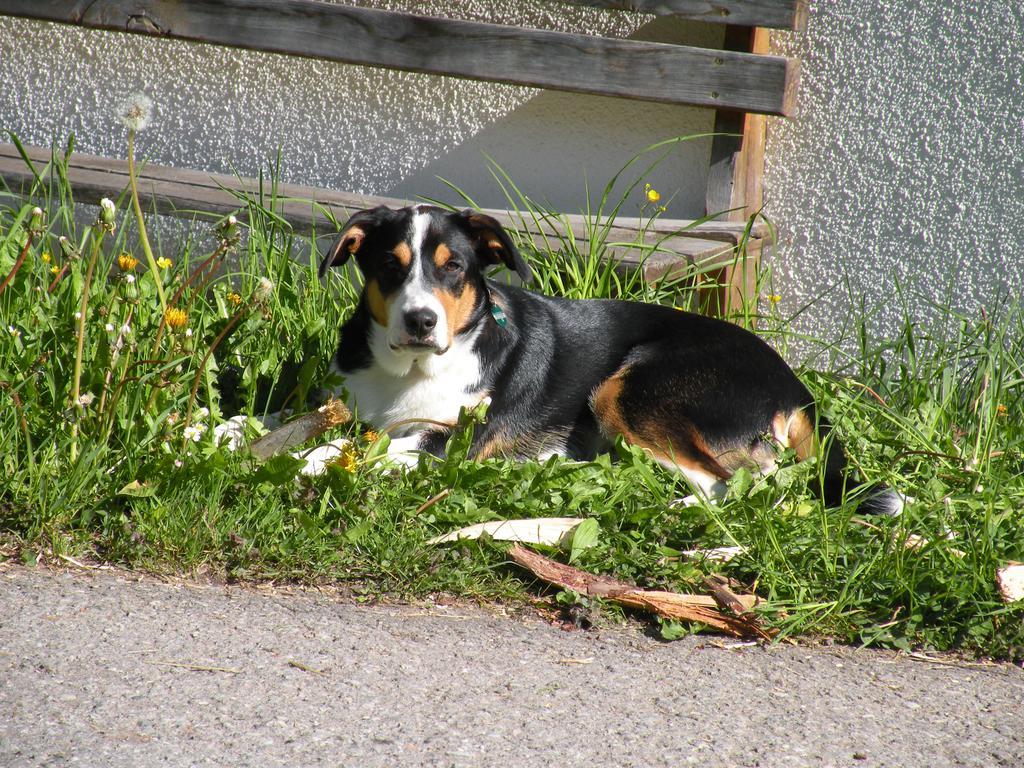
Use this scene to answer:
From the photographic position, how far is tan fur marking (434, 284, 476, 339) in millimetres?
3418

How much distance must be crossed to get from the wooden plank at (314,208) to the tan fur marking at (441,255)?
95 centimetres

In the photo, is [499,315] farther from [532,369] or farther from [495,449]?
[495,449]

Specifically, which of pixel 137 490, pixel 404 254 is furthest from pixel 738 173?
pixel 137 490

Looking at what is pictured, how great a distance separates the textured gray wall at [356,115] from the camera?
5051mm

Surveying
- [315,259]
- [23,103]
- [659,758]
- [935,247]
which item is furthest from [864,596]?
[23,103]

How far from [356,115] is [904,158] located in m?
2.65

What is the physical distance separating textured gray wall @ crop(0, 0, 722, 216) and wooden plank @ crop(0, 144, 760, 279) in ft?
1.13

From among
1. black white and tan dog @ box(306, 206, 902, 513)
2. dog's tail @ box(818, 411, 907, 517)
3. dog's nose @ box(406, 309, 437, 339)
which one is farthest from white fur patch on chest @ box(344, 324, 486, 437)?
dog's tail @ box(818, 411, 907, 517)

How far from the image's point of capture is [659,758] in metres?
2.01

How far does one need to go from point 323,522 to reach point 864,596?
145cm

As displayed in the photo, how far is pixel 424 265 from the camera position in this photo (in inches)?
135

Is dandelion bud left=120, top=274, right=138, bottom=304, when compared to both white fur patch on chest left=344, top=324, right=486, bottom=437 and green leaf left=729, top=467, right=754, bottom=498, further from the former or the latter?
green leaf left=729, top=467, right=754, bottom=498

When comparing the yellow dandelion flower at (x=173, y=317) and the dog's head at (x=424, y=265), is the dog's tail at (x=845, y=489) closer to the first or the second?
the dog's head at (x=424, y=265)

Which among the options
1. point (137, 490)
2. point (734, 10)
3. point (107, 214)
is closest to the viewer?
point (107, 214)
